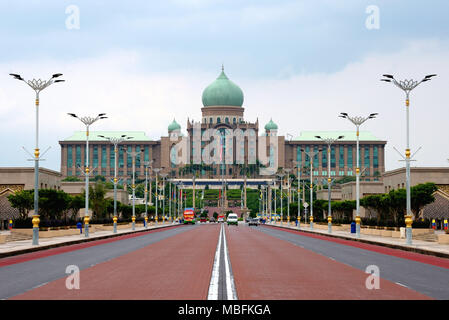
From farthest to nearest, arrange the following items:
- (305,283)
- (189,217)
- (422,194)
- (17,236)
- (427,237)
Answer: (189,217) < (422,194) < (17,236) < (427,237) < (305,283)

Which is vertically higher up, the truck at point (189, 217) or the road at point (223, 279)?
the road at point (223, 279)

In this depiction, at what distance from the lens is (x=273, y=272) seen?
20.6 metres

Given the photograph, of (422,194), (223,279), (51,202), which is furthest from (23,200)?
(223,279)

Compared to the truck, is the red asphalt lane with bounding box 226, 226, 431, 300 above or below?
above

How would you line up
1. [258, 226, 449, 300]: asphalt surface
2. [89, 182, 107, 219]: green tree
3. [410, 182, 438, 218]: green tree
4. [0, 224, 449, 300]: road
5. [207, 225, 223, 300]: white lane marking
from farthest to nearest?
[89, 182, 107, 219]: green tree
[410, 182, 438, 218]: green tree
[258, 226, 449, 300]: asphalt surface
[0, 224, 449, 300]: road
[207, 225, 223, 300]: white lane marking

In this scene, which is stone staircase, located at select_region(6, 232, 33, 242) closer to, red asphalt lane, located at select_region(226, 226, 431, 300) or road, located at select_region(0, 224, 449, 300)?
road, located at select_region(0, 224, 449, 300)

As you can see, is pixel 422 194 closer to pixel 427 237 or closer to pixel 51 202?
pixel 427 237

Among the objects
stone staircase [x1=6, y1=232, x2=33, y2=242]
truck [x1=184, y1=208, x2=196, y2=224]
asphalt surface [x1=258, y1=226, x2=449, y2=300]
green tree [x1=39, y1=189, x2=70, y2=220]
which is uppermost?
green tree [x1=39, y1=189, x2=70, y2=220]

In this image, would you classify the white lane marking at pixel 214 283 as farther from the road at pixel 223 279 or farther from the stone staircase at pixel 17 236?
the stone staircase at pixel 17 236

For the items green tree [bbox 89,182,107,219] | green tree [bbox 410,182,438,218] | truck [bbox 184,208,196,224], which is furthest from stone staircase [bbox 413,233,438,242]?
truck [bbox 184,208,196,224]

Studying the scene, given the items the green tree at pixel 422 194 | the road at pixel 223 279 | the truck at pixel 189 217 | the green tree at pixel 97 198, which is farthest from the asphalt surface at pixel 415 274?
the truck at pixel 189 217
